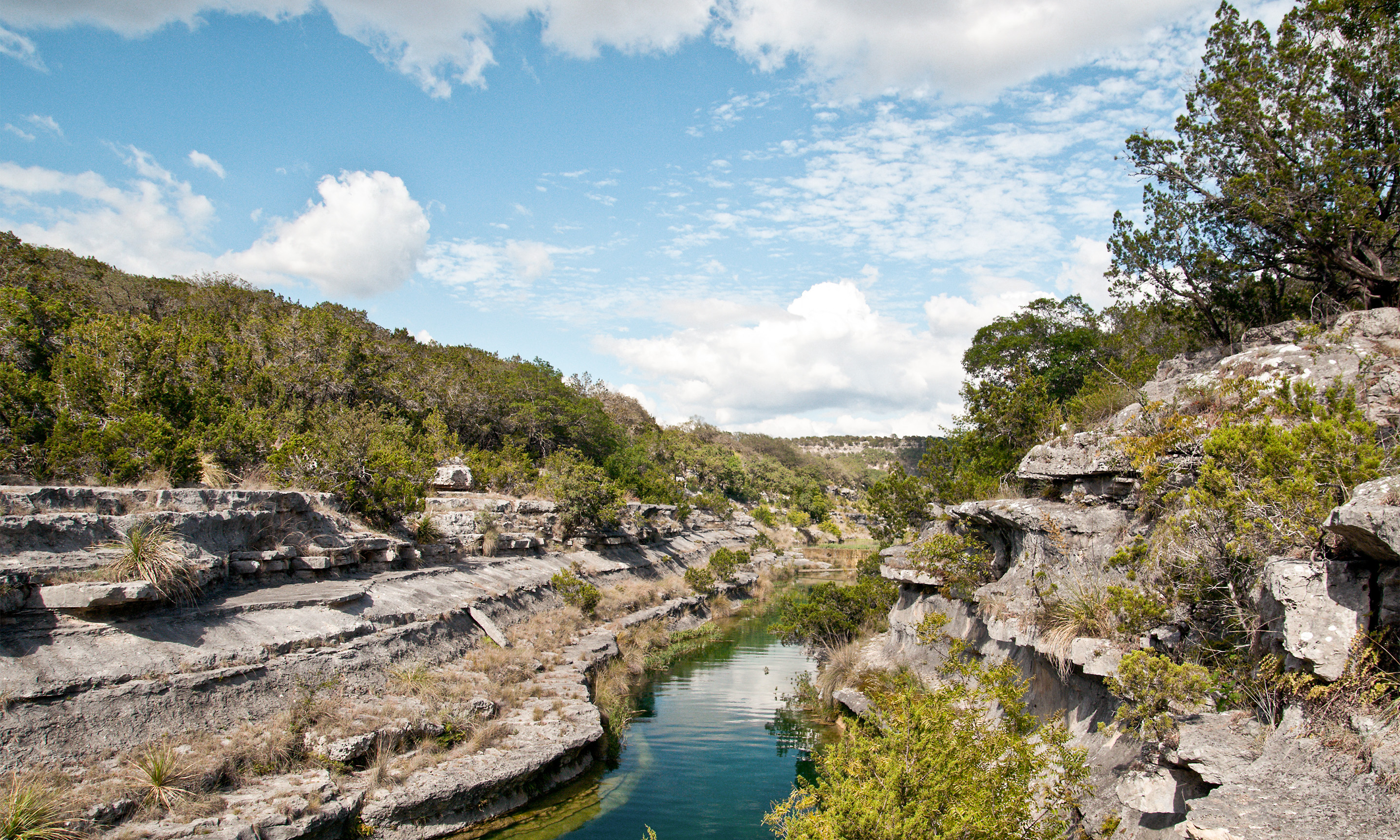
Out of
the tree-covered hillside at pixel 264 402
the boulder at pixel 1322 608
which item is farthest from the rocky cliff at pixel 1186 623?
the tree-covered hillside at pixel 264 402

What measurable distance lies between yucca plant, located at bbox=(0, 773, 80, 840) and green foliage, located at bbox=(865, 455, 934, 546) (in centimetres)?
2050

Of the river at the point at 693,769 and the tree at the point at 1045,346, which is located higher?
the tree at the point at 1045,346

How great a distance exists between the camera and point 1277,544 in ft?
21.7

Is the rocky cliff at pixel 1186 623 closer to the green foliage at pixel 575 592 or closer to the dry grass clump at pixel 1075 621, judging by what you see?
the dry grass clump at pixel 1075 621

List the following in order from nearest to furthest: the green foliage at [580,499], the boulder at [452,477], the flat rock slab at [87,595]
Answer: the flat rock slab at [87,595] < the boulder at [452,477] < the green foliage at [580,499]

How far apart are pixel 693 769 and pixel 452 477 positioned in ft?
64.7

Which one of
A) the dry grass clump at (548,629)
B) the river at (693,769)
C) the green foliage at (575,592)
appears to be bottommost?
the river at (693,769)

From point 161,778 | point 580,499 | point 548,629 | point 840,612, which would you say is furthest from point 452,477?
point 161,778

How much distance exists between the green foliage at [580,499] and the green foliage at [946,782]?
85.3 ft

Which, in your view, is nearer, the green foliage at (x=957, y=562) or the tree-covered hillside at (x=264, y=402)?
the green foliage at (x=957, y=562)

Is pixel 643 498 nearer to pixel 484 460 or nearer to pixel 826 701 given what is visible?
pixel 484 460

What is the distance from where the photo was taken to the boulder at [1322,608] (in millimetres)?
5395

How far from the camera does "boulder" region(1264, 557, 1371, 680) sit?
539 centimetres

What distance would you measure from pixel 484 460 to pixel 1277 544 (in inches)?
1348
